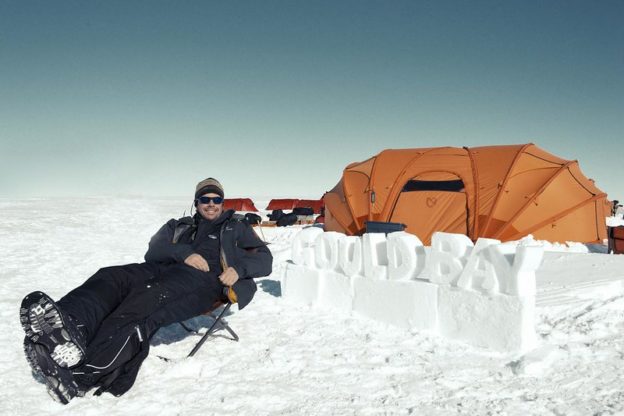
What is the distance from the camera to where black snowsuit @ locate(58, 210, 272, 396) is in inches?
116

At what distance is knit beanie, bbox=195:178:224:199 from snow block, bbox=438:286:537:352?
7.53 feet

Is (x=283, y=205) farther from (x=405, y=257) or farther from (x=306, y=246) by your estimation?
(x=405, y=257)

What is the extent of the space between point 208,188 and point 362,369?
2.17 meters

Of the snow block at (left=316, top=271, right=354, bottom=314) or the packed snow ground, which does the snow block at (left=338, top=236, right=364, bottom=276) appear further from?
the packed snow ground

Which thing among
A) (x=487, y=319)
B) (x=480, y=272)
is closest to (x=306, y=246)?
(x=480, y=272)

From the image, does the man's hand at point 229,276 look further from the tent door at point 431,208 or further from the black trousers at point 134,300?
the tent door at point 431,208

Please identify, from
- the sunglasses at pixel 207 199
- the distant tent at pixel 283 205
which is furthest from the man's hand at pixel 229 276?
the distant tent at pixel 283 205

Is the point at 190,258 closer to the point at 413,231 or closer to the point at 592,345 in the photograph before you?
the point at 592,345

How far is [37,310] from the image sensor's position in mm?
2670

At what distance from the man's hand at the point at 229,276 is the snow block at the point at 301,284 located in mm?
1751

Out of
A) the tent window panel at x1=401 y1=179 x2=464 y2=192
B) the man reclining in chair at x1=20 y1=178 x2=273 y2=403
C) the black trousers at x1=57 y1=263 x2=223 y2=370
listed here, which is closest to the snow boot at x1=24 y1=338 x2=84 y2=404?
the man reclining in chair at x1=20 y1=178 x2=273 y2=403

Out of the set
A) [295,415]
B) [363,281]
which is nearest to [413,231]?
[363,281]

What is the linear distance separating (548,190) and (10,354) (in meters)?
8.43

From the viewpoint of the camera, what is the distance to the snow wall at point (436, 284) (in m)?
3.66
